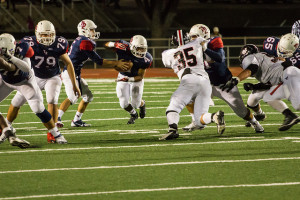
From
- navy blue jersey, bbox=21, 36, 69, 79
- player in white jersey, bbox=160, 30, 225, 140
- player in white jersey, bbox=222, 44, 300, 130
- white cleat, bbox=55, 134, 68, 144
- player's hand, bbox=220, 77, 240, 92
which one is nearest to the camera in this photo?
white cleat, bbox=55, 134, 68, 144

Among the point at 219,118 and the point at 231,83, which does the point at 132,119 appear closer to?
the point at 231,83

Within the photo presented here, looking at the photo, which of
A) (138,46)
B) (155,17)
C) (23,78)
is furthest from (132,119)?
(155,17)

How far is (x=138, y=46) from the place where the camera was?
31.0 feet

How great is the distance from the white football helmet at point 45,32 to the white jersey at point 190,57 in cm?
151

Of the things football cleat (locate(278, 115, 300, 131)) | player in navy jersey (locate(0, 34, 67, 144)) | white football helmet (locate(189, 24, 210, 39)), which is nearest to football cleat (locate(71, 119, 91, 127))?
player in navy jersey (locate(0, 34, 67, 144))

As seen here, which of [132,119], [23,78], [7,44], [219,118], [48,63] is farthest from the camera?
[132,119]

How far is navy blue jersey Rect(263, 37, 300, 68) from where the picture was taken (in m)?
9.24

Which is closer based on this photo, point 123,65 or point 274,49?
point 274,49

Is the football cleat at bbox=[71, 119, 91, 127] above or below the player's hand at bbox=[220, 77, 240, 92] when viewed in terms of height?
below

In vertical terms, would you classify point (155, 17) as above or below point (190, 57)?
above

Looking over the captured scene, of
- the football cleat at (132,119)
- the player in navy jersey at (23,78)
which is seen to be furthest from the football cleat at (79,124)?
the player in navy jersey at (23,78)

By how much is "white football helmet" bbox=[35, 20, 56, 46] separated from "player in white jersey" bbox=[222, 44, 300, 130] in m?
2.26

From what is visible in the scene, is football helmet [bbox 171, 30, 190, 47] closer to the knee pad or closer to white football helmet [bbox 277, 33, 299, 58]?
white football helmet [bbox 277, 33, 299, 58]

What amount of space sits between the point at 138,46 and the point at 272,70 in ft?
6.37
